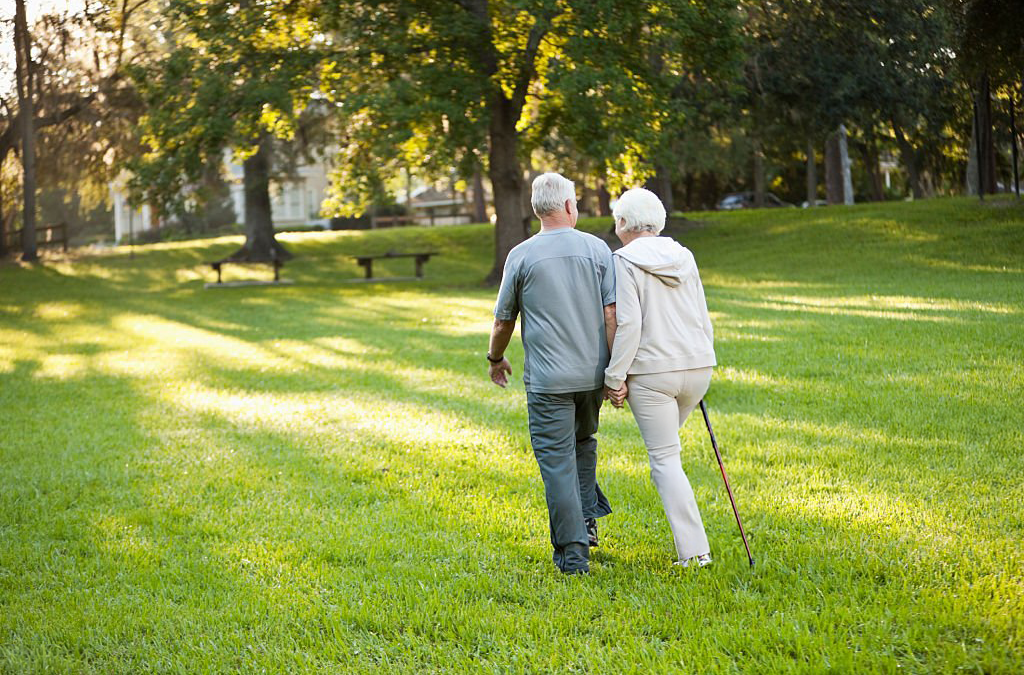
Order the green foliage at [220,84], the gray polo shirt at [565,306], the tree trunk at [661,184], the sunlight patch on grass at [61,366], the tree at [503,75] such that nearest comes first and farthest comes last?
the gray polo shirt at [565,306] < the sunlight patch on grass at [61,366] < the tree at [503,75] < the green foliage at [220,84] < the tree trunk at [661,184]

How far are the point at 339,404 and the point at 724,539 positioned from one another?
5.36 meters

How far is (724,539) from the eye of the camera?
5.24 meters

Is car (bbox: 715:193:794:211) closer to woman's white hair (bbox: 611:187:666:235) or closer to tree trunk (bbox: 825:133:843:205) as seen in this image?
Answer: tree trunk (bbox: 825:133:843:205)

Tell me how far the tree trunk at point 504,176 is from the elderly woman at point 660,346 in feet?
61.3

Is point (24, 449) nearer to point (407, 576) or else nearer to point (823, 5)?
point (407, 576)

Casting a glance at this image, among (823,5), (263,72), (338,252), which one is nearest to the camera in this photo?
(263,72)

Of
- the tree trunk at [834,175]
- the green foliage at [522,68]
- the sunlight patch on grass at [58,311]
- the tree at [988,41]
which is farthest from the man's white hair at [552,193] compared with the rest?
the tree trunk at [834,175]

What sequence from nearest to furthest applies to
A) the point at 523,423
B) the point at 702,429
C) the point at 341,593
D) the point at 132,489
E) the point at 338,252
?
the point at 341,593
the point at 132,489
the point at 702,429
the point at 523,423
the point at 338,252

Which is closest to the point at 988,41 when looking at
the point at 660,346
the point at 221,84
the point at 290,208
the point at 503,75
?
the point at 503,75

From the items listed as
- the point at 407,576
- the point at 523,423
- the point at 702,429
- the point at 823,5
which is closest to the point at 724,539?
the point at 407,576

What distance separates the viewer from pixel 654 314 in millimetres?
4664

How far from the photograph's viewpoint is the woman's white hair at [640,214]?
4.75 metres

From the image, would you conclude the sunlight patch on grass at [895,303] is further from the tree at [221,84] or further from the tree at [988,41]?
the tree at [221,84]

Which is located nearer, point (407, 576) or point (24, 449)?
point (407, 576)
